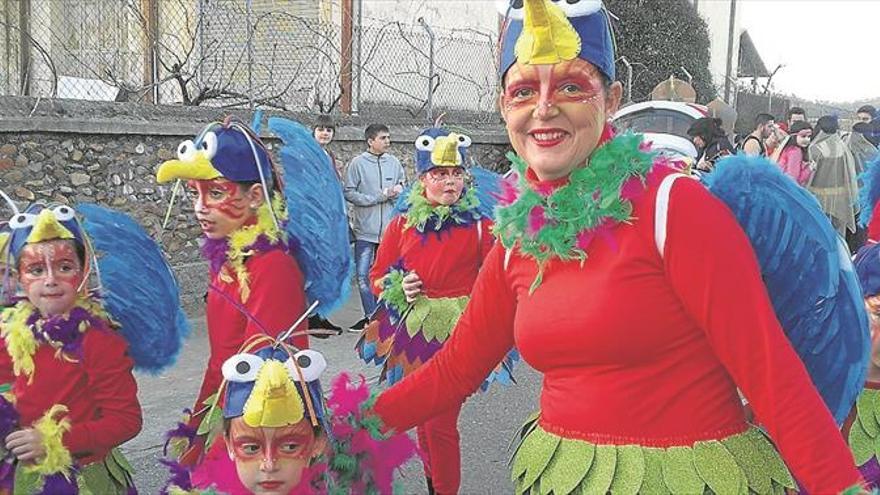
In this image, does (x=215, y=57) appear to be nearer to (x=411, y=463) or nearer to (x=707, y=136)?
(x=707, y=136)

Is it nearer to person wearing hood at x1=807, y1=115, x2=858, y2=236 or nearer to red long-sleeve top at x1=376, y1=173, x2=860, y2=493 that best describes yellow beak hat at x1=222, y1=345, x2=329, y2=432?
red long-sleeve top at x1=376, y1=173, x2=860, y2=493

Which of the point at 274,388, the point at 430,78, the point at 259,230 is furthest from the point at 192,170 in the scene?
the point at 430,78

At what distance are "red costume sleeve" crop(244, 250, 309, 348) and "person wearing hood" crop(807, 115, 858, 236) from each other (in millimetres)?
7518

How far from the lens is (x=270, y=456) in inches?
85.6

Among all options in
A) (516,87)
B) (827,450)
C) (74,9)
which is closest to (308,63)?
(74,9)

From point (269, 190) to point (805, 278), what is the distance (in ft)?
6.23

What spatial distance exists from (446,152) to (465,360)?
8.03ft

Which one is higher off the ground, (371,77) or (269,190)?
(371,77)

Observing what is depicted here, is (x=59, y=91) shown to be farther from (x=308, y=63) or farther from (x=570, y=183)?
→ (x=570, y=183)

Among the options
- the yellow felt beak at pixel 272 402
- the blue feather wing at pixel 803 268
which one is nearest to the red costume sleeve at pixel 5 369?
the yellow felt beak at pixel 272 402

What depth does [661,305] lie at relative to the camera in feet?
6.15

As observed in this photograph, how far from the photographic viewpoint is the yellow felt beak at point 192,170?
3.00 m

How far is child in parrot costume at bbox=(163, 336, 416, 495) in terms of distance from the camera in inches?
85.3

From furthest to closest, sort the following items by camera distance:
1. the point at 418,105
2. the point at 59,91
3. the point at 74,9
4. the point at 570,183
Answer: the point at 418,105 → the point at 74,9 → the point at 59,91 → the point at 570,183
